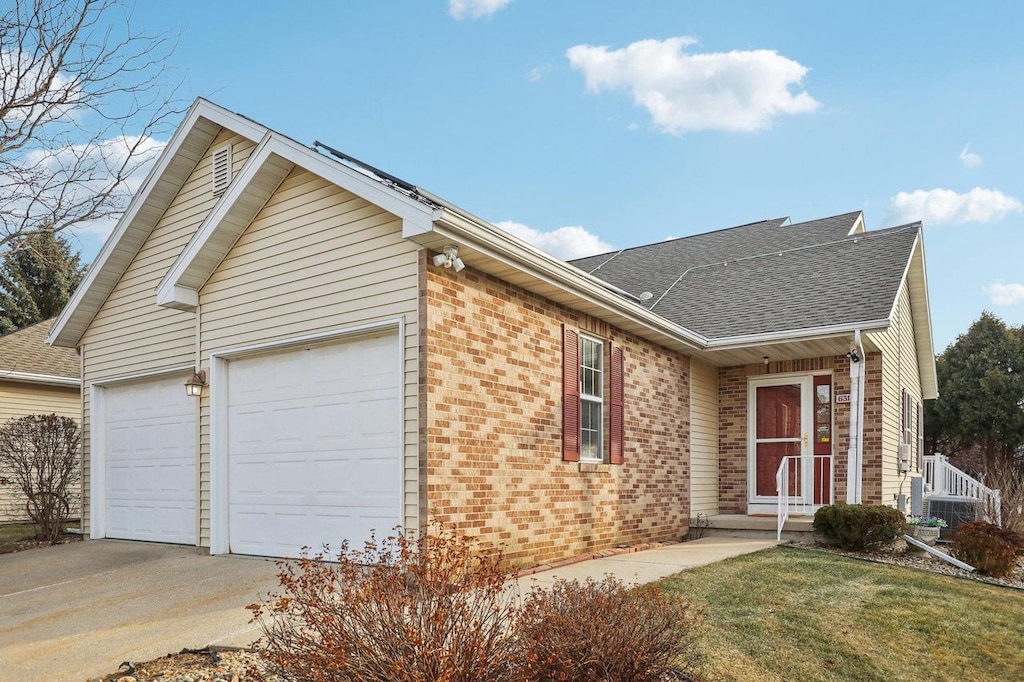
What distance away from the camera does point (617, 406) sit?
10719 mm

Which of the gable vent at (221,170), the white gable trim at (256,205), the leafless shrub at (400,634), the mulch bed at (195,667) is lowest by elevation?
the mulch bed at (195,667)

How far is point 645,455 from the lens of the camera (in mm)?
11477

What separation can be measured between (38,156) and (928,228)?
49.7 feet

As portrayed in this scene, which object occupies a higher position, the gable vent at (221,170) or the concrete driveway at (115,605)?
the gable vent at (221,170)

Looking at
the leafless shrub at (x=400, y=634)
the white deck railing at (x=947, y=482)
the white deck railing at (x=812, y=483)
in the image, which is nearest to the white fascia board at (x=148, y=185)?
the leafless shrub at (x=400, y=634)

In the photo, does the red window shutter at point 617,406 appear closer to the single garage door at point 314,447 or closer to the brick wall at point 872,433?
the single garage door at point 314,447

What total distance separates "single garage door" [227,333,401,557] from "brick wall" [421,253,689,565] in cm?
54

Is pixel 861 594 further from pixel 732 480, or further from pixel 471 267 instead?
pixel 732 480

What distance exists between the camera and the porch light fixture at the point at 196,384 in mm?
9906

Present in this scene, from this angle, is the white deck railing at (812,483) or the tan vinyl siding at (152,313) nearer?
the tan vinyl siding at (152,313)

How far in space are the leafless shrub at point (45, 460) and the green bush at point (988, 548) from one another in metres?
13.3

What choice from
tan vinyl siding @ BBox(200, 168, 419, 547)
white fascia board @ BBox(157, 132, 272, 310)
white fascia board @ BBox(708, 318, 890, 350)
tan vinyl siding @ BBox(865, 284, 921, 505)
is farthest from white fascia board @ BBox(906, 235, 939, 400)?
white fascia board @ BBox(157, 132, 272, 310)

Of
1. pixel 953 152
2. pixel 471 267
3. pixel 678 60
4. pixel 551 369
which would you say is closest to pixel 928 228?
pixel 953 152

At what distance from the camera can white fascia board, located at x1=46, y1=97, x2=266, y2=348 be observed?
1059cm
